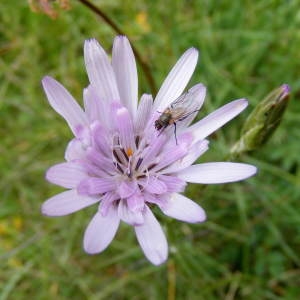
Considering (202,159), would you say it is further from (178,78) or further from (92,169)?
(92,169)

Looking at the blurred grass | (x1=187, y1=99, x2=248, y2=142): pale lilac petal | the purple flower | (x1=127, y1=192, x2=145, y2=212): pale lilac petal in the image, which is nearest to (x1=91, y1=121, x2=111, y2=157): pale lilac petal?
the purple flower

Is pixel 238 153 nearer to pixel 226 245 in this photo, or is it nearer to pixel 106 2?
pixel 226 245

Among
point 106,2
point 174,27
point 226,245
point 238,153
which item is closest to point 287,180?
point 226,245

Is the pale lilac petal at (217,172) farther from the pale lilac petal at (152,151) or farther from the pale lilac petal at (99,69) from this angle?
the pale lilac petal at (99,69)

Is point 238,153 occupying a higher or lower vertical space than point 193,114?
lower

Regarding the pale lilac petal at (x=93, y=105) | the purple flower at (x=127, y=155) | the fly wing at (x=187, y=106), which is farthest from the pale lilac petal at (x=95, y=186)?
the fly wing at (x=187, y=106)

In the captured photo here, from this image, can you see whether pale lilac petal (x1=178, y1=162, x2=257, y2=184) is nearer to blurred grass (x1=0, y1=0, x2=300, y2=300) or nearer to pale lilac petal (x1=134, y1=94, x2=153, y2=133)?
pale lilac petal (x1=134, y1=94, x2=153, y2=133)
